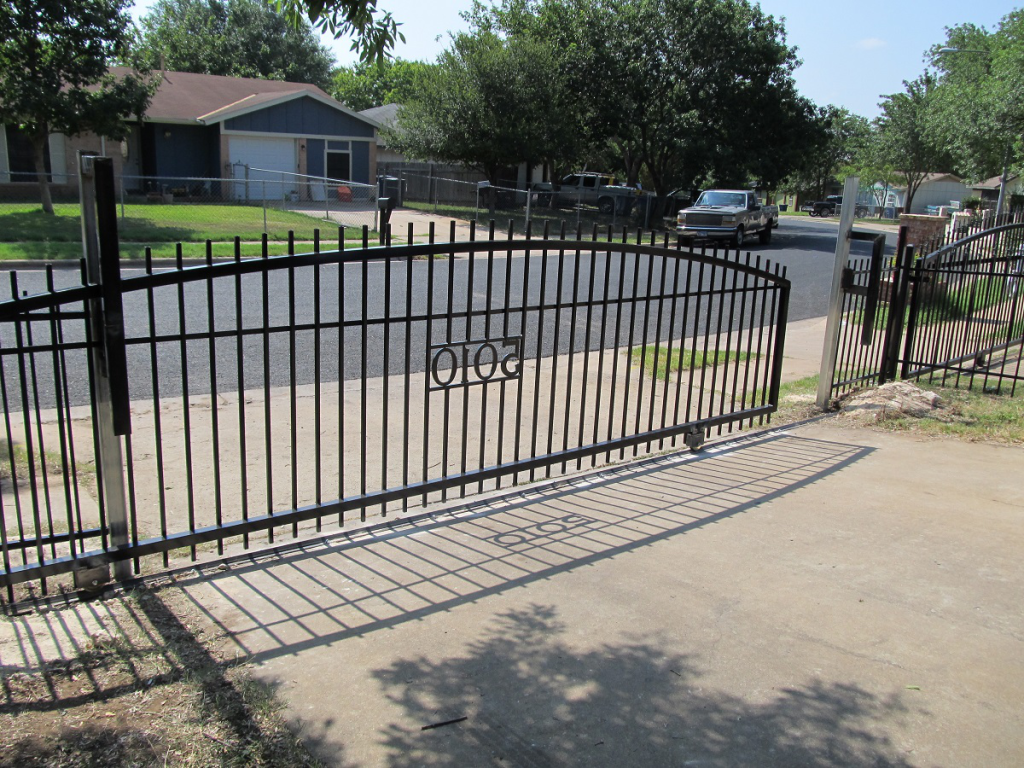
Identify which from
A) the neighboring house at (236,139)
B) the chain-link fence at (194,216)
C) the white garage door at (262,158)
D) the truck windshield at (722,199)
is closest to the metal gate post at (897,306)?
the chain-link fence at (194,216)

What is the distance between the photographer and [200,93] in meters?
32.7

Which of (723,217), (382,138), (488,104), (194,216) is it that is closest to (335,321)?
(194,216)

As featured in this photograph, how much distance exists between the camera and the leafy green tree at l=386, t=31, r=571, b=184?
30.1 m

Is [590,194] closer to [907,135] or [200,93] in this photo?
[200,93]

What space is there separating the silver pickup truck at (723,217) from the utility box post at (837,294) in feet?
62.6

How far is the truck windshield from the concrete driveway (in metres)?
23.8

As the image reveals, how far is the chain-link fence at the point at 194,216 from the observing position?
1672 centimetres

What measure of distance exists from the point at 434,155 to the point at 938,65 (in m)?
68.6

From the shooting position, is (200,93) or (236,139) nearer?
(236,139)


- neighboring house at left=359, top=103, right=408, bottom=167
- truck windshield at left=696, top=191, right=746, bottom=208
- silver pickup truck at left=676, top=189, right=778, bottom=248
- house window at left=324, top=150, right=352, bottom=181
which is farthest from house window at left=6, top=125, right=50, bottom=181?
truck windshield at left=696, top=191, right=746, bottom=208

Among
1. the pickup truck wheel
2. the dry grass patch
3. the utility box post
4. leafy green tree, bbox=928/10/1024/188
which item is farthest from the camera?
the pickup truck wheel

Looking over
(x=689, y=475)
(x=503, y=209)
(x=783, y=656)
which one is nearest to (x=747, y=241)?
(x=503, y=209)

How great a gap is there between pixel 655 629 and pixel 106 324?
2932 mm

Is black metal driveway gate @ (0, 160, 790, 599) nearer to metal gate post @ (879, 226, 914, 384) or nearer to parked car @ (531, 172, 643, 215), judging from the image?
metal gate post @ (879, 226, 914, 384)
